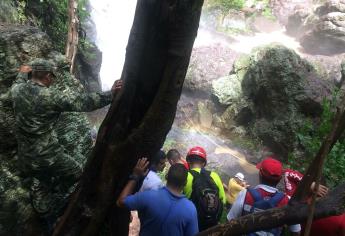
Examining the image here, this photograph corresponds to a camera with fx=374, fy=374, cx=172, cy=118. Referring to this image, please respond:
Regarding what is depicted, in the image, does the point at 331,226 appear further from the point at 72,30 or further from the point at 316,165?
the point at 72,30

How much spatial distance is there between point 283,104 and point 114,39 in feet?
41.6

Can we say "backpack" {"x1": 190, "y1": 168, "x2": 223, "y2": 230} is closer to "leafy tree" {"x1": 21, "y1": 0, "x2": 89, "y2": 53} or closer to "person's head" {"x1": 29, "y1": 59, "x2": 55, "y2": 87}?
"person's head" {"x1": 29, "y1": 59, "x2": 55, "y2": 87}

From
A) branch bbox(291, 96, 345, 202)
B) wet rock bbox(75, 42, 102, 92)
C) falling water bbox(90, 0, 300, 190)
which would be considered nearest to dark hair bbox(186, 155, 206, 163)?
branch bbox(291, 96, 345, 202)

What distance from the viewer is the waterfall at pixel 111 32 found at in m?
22.0

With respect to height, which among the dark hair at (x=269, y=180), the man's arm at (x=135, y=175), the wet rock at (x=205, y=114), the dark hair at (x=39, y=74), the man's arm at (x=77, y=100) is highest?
the dark hair at (x=39, y=74)

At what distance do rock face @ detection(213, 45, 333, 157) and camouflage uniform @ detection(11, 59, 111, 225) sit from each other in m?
11.0

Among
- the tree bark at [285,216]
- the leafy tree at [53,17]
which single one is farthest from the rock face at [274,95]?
the tree bark at [285,216]

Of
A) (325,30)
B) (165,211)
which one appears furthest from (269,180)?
(325,30)

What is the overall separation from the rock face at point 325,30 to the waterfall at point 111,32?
39.2 ft

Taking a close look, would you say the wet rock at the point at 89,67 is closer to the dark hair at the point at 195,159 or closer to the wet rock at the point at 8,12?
the wet rock at the point at 8,12

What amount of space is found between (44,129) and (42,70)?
2.43 ft

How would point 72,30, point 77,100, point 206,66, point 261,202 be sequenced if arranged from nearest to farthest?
1. point 261,202
2. point 77,100
3. point 72,30
4. point 206,66

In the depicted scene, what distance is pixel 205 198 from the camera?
4520mm

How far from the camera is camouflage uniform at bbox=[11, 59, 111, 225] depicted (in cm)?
A: 454
